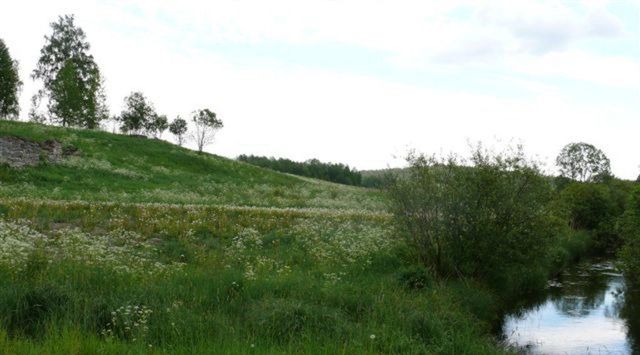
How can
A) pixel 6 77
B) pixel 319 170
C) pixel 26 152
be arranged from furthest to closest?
pixel 319 170, pixel 6 77, pixel 26 152

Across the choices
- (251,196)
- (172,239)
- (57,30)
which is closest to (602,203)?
(251,196)

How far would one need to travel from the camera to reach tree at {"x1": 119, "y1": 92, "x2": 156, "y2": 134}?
249 feet

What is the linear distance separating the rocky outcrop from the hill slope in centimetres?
64

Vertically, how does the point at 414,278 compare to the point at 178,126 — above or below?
below

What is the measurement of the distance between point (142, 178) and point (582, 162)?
65.4 meters

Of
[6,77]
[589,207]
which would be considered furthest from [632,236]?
[6,77]

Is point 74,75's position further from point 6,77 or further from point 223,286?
point 223,286

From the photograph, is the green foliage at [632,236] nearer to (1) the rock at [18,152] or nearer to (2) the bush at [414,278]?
(2) the bush at [414,278]

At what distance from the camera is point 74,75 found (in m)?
62.4

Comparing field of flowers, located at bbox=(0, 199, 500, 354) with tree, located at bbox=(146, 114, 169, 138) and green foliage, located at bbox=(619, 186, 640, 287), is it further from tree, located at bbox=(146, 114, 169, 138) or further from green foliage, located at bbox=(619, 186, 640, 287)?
tree, located at bbox=(146, 114, 169, 138)

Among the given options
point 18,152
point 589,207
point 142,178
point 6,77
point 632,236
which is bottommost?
point 632,236

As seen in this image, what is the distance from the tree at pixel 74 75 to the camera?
209 ft

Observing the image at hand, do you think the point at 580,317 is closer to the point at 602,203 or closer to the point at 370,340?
the point at 370,340

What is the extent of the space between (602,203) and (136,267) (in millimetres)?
50530
